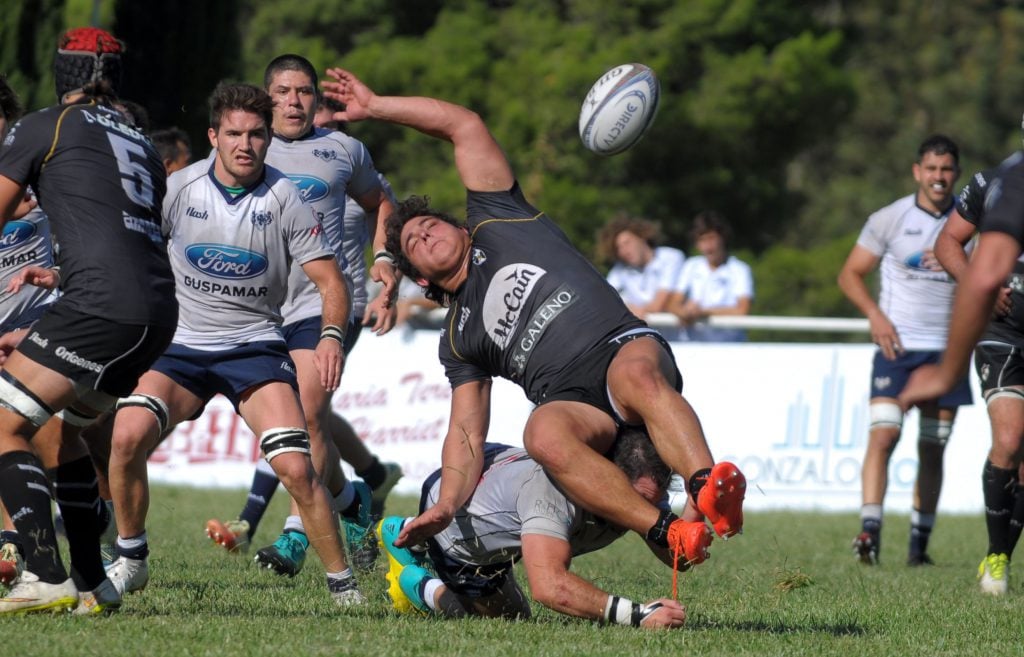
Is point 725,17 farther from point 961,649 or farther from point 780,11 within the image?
point 961,649

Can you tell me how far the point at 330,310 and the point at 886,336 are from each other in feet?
16.1

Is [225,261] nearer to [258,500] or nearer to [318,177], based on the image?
[318,177]

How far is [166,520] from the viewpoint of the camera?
35.2ft

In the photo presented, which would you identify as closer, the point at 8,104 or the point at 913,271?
the point at 8,104

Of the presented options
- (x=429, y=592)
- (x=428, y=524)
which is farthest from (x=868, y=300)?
(x=428, y=524)

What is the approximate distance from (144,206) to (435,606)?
6.39ft

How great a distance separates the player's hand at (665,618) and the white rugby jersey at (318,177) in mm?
3208

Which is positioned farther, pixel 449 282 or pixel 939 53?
pixel 939 53

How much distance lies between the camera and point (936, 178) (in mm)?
10234

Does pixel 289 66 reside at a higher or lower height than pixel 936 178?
higher

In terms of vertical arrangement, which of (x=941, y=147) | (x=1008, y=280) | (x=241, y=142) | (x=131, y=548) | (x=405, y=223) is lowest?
(x=131, y=548)

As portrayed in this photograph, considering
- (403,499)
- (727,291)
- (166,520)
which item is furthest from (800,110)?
(166,520)

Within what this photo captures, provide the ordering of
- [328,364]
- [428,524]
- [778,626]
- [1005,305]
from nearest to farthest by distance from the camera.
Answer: [428,524] < [778,626] < [328,364] < [1005,305]

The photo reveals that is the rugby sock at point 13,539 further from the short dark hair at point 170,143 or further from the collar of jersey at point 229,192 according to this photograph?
the short dark hair at point 170,143
